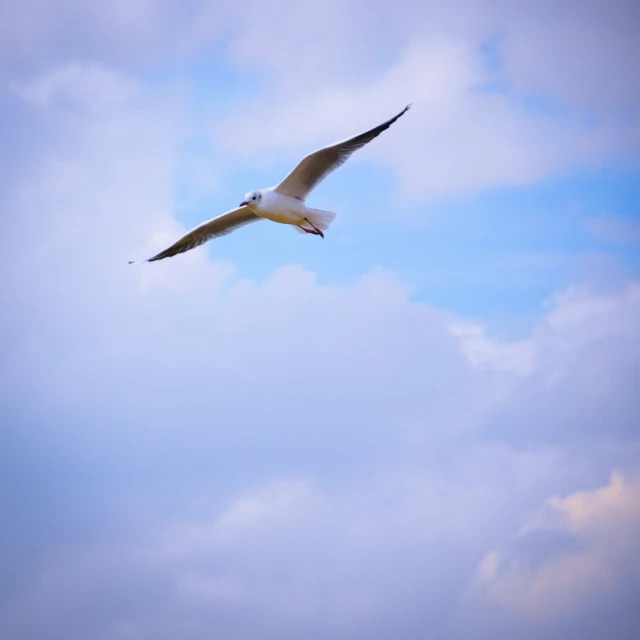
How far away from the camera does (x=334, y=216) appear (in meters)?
15.6

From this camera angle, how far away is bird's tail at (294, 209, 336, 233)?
15531mm

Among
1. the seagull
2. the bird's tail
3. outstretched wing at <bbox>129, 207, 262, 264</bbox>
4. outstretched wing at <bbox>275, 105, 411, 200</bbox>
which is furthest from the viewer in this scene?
outstretched wing at <bbox>129, 207, 262, 264</bbox>

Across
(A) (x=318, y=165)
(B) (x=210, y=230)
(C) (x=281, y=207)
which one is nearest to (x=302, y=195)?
(C) (x=281, y=207)

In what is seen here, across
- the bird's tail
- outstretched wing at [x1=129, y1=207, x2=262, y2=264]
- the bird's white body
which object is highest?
outstretched wing at [x1=129, y1=207, x2=262, y2=264]

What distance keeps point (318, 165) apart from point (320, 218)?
81cm

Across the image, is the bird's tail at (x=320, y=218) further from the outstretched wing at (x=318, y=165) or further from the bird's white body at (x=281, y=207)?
the outstretched wing at (x=318, y=165)

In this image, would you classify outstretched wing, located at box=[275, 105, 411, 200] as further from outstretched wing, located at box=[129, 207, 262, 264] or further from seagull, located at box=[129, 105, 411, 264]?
outstretched wing, located at box=[129, 207, 262, 264]

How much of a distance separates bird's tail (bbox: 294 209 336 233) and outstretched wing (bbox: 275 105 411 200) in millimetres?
502

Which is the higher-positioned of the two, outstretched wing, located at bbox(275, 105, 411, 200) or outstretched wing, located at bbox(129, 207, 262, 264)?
outstretched wing, located at bbox(129, 207, 262, 264)

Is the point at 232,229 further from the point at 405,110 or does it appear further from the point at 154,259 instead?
the point at 405,110

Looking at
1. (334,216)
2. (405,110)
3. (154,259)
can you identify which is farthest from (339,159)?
(154,259)

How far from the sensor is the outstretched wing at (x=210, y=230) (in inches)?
675

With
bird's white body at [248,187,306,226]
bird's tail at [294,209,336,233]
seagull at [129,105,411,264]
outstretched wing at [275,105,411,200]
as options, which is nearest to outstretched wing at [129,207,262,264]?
seagull at [129,105,411,264]

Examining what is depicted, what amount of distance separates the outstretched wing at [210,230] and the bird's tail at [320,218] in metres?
1.77
